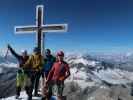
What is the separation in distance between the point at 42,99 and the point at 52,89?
50.5 inches

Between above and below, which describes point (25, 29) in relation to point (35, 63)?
above

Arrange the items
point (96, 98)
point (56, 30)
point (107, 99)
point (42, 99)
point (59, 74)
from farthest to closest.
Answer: point (96, 98) → point (107, 99) → point (56, 30) → point (42, 99) → point (59, 74)

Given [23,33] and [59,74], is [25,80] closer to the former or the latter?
[59,74]

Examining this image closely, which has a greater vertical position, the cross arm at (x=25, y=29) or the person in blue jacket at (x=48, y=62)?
the cross arm at (x=25, y=29)

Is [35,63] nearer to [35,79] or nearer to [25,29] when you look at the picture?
[35,79]

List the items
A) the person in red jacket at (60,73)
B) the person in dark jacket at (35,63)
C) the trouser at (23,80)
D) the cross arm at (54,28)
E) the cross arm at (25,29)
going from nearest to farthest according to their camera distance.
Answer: the person in red jacket at (60,73) → the trouser at (23,80) → the person in dark jacket at (35,63) → the cross arm at (54,28) → the cross arm at (25,29)

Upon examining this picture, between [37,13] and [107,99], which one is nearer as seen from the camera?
[37,13]

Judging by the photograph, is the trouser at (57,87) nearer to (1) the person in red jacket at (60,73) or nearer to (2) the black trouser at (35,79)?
(1) the person in red jacket at (60,73)

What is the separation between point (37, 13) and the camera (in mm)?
21500

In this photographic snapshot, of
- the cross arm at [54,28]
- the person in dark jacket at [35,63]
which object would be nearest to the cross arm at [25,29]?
the cross arm at [54,28]

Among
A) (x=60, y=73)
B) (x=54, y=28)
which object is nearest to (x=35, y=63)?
(x=60, y=73)

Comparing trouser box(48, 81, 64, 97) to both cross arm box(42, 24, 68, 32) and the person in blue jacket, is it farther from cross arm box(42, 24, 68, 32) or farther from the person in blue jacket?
cross arm box(42, 24, 68, 32)

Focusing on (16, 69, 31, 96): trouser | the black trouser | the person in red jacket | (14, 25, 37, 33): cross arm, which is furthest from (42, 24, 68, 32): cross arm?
the person in red jacket

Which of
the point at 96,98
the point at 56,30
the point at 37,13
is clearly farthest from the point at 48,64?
the point at 96,98
